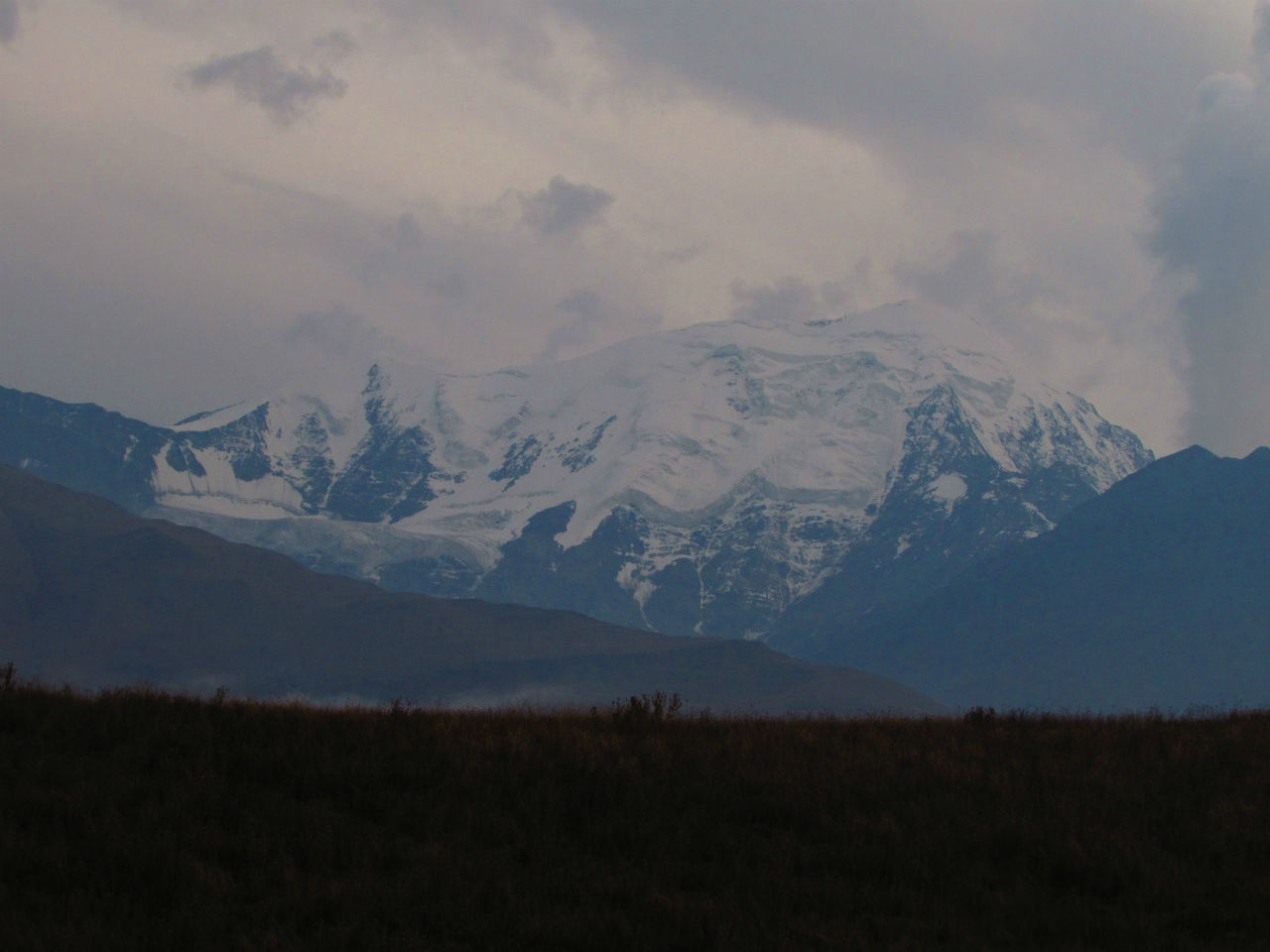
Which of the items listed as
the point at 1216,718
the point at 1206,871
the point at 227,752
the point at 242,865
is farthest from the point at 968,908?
the point at 1216,718

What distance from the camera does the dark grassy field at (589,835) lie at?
1673 centimetres

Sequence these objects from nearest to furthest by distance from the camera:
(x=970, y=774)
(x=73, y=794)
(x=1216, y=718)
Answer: (x=73, y=794) < (x=970, y=774) < (x=1216, y=718)

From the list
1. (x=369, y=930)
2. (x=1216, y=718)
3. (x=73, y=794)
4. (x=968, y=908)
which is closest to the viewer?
(x=369, y=930)

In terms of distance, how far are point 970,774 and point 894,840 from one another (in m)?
3.10

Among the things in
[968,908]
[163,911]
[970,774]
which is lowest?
[163,911]

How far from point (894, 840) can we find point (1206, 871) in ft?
11.6

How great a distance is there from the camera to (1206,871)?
18.6 meters

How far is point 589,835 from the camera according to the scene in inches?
757

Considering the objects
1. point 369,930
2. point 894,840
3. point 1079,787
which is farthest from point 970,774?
point 369,930

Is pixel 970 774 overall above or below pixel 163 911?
above

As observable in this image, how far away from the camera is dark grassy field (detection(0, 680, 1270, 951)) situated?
16.7m

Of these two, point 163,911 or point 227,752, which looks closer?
point 163,911

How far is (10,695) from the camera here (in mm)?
22781

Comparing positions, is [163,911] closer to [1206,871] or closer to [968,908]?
[968,908]
